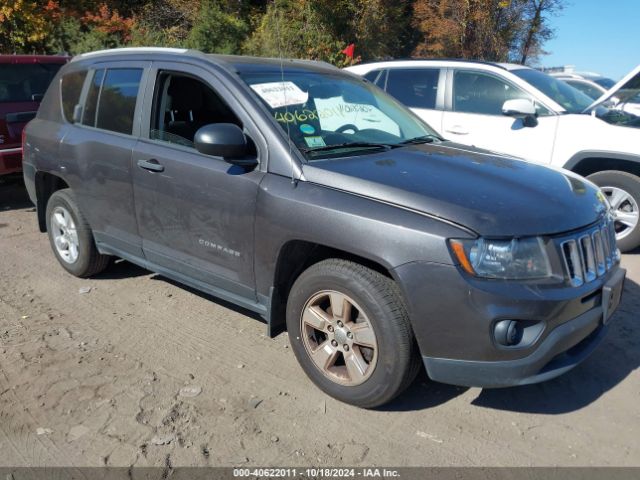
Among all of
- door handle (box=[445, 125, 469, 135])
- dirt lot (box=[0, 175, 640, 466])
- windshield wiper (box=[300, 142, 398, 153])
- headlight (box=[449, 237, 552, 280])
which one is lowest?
dirt lot (box=[0, 175, 640, 466])

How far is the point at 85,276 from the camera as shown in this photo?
196 inches

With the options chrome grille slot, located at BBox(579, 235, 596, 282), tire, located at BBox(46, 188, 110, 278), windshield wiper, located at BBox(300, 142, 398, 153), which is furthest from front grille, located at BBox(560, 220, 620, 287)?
tire, located at BBox(46, 188, 110, 278)

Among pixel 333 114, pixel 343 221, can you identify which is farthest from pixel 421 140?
pixel 343 221

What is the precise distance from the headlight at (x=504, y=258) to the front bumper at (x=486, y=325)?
61mm

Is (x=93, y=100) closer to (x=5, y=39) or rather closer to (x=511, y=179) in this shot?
(x=511, y=179)

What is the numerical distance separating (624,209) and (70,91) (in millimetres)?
5307

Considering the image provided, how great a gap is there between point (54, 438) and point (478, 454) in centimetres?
215

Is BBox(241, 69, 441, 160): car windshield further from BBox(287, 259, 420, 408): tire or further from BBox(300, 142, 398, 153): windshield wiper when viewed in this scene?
BBox(287, 259, 420, 408): tire

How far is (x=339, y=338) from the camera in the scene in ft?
10.1

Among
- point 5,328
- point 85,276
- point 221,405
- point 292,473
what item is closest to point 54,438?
point 221,405

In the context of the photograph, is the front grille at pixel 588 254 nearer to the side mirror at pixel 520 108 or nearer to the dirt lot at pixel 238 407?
the dirt lot at pixel 238 407

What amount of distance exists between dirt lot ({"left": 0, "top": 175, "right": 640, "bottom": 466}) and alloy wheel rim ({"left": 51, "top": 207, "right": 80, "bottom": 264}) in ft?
2.57

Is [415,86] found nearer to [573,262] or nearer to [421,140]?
[421,140]

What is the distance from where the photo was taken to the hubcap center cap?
10.0ft
